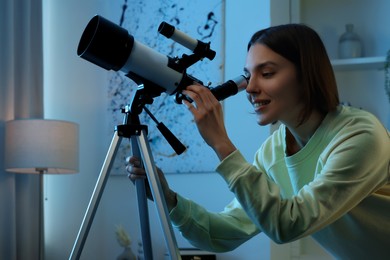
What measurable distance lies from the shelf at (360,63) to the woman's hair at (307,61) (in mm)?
1351

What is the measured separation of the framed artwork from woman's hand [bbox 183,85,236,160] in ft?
5.75

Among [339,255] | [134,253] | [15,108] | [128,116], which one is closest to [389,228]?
[339,255]

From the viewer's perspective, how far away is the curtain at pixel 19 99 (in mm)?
2773

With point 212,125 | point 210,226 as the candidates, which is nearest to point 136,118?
point 212,125

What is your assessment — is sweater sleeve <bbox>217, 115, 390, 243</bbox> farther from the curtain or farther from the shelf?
the curtain

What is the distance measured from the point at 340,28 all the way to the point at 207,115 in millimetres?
1868

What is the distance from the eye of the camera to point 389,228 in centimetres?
130

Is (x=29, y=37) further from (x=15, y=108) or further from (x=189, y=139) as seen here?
(x=189, y=139)

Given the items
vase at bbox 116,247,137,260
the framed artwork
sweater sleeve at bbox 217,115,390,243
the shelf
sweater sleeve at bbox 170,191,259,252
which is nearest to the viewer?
sweater sleeve at bbox 217,115,390,243

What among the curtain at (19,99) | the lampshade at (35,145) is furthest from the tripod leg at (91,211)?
the curtain at (19,99)

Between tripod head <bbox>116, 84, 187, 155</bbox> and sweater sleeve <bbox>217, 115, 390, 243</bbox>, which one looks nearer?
sweater sleeve <bbox>217, 115, 390, 243</bbox>

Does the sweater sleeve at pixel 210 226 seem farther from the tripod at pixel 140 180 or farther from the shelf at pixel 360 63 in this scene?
the shelf at pixel 360 63

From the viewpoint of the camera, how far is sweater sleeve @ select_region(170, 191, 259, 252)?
1.46 m

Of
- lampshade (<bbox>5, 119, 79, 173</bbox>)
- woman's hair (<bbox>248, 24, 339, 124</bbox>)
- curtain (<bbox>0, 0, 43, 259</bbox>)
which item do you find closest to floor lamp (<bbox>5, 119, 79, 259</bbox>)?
lampshade (<bbox>5, 119, 79, 173</bbox>)
